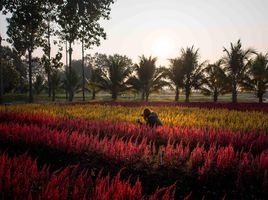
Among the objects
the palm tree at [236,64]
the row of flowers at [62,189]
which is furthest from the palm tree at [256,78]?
the row of flowers at [62,189]

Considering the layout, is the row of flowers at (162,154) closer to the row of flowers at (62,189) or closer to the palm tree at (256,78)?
the row of flowers at (62,189)

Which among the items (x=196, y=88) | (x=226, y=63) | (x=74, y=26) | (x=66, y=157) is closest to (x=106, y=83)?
(x=196, y=88)

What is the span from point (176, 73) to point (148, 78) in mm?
2838

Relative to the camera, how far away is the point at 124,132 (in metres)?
7.57

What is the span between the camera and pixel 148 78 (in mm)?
30422

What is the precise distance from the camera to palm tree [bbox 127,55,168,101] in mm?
30375

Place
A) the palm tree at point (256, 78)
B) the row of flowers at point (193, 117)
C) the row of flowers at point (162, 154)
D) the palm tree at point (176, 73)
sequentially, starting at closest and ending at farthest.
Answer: the row of flowers at point (162, 154), the row of flowers at point (193, 117), the palm tree at point (256, 78), the palm tree at point (176, 73)

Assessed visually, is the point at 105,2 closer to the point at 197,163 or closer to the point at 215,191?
the point at 197,163

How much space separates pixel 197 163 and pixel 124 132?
298 centimetres

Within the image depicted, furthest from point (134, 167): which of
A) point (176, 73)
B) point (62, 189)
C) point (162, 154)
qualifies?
point (176, 73)

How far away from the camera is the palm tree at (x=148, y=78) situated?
3038 centimetres

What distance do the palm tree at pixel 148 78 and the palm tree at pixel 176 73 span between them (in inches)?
28.4

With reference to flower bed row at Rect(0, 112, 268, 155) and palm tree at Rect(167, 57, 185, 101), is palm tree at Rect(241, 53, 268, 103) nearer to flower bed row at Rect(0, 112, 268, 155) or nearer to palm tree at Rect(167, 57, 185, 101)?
palm tree at Rect(167, 57, 185, 101)

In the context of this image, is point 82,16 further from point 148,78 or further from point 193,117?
point 148,78
